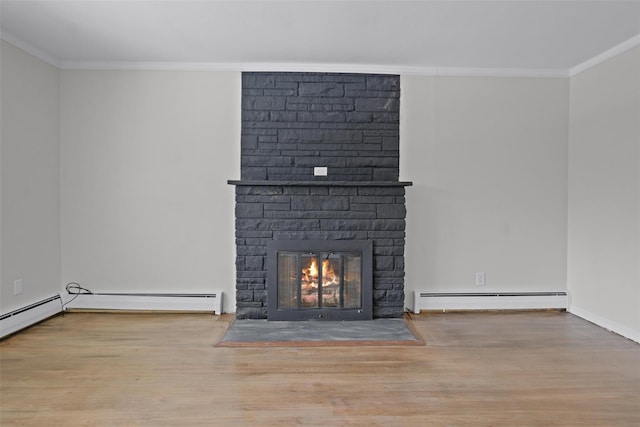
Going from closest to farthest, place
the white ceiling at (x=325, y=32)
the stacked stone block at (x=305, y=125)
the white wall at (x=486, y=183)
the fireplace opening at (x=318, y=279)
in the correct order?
the white ceiling at (x=325, y=32)
the fireplace opening at (x=318, y=279)
the stacked stone block at (x=305, y=125)
the white wall at (x=486, y=183)

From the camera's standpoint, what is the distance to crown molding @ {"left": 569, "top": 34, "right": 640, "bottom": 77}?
3137 mm

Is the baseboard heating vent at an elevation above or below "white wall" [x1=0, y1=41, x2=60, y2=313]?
below

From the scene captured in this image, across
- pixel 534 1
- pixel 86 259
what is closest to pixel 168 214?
pixel 86 259

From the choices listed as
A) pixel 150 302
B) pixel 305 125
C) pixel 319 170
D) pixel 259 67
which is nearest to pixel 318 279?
pixel 319 170

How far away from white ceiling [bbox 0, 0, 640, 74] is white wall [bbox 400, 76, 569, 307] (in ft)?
0.93

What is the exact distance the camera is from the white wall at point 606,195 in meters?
3.17

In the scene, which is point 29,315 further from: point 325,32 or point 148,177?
point 325,32

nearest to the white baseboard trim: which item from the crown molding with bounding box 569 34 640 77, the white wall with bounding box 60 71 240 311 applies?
the crown molding with bounding box 569 34 640 77

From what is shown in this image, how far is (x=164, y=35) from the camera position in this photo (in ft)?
10.2

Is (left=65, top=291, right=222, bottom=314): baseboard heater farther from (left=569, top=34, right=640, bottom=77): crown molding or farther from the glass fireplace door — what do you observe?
(left=569, top=34, right=640, bottom=77): crown molding

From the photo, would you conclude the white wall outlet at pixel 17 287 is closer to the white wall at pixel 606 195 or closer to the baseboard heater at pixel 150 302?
the baseboard heater at pixel 150 302

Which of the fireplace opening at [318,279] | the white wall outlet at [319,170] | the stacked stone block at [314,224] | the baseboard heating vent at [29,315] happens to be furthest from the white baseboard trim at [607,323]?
the baseboard heating vent at [29,315]

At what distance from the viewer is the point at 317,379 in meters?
2.44

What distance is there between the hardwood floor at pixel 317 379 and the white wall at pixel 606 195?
0.32 meters
